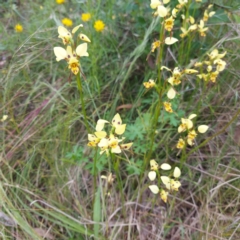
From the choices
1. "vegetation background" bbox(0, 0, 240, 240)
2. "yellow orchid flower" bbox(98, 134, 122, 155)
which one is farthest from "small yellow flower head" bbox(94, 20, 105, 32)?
"yellow orchid flower" bbox(98, 134, 122, 155)

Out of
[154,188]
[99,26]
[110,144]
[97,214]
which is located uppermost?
[99,26]

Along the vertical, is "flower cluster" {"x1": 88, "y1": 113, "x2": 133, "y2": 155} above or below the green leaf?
above

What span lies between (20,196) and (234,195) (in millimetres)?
907

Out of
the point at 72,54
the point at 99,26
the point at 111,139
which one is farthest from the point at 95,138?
the point at 99,26

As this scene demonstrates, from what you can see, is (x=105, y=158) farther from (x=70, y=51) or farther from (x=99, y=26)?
(x=99, y=26)

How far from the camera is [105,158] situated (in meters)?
1.30

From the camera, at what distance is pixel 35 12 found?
2.10 m

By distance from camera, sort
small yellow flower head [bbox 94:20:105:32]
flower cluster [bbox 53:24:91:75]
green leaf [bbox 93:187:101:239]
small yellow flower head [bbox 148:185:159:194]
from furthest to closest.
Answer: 1. small yellow flower head [bbox 94:20:105:32]
2. green leaf [bbox 93:187:101:239]
3. small yellow flower head [bbox 148:185:159:194]
4. flower cluster [bbox 53:24:91:75]

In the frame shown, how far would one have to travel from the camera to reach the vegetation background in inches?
48.9

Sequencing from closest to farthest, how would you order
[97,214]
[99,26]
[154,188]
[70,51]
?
[70,51] < [154,188] < [97,214] < [99,26]

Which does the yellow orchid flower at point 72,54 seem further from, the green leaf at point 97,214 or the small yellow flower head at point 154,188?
the green leaf at point 97,214

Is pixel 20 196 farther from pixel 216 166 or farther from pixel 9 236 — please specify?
pixel 216 166

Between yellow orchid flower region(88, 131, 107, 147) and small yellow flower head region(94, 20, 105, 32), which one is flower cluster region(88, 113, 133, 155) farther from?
small yellow flower head region(94, 20, 105, 32)

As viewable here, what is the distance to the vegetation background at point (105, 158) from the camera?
124 centimetres
